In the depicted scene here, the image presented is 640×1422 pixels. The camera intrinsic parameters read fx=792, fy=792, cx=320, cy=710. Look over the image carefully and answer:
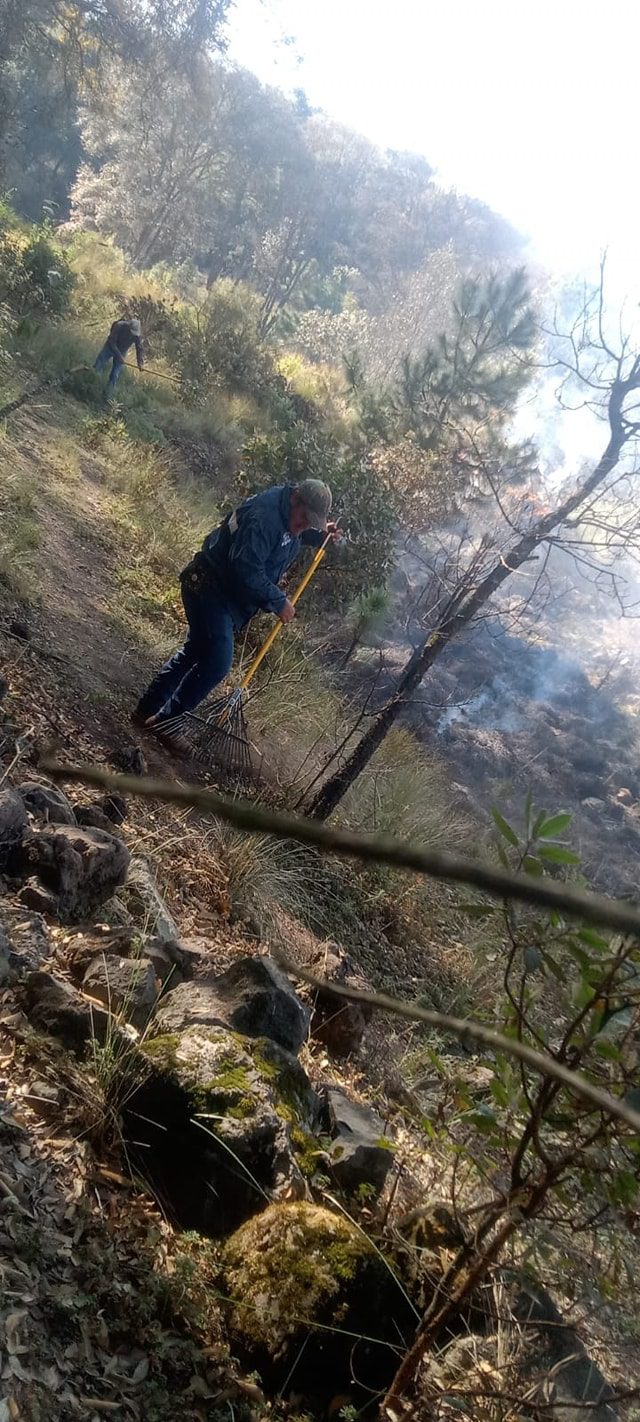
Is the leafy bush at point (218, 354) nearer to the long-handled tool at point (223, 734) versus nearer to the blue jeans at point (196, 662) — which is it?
the long-handled tool at point (223, 734)

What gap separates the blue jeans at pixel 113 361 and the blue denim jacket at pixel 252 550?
727 centimetres

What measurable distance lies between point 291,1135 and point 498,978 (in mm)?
3056

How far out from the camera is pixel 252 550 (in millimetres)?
4211

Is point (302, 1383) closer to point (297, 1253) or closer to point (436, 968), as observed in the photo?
point (297, 1253)

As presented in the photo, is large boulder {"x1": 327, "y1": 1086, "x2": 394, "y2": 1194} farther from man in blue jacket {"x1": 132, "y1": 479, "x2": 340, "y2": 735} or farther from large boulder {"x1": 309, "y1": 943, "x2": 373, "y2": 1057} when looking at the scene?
man in blue jacket {"x1": 132, "y1": 479, "x2": 340, "y2": 735}

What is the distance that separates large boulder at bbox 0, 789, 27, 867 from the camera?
2707 millimetres

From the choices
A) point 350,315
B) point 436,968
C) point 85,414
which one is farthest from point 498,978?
point 350,315

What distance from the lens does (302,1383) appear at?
181cm

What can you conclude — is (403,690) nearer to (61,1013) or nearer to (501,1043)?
(61,1013)

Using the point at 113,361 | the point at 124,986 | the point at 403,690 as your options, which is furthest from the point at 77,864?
the point at 113,361

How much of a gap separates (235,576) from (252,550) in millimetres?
179

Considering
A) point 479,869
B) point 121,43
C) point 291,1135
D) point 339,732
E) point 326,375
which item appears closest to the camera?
point 479,869

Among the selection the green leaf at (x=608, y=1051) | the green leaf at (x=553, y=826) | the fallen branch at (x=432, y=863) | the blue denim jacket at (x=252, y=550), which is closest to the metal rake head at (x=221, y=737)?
the blue denim jacket at (x=252, y=550)

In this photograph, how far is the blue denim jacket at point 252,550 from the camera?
13.8ft
